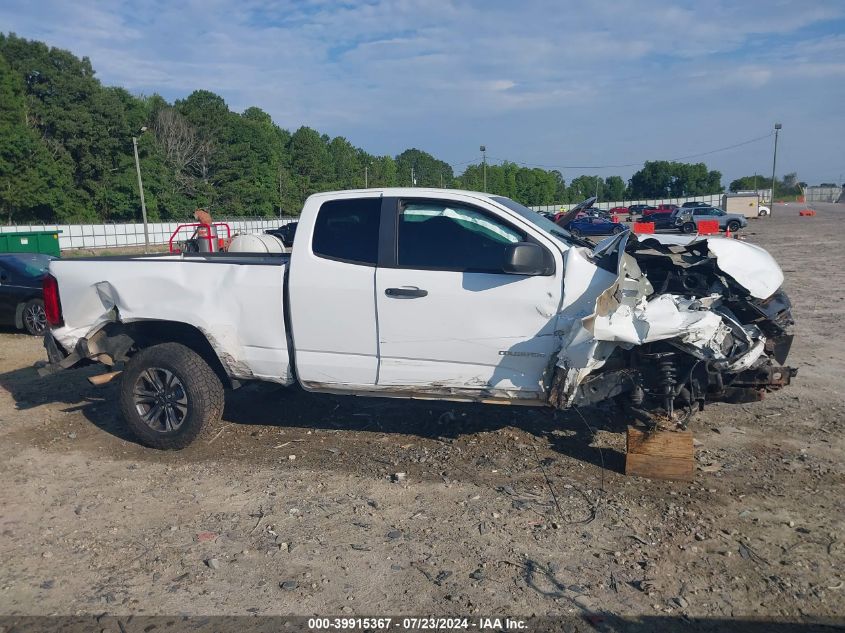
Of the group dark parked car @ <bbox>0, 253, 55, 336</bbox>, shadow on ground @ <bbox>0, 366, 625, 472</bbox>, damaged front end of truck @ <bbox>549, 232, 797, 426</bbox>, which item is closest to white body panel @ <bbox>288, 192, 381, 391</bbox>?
shadow on ground @ <bbox>0, 366, 625, 472</bbox>

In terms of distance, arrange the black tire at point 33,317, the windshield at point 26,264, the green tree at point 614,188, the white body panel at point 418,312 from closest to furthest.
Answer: the white body panel at point 418,312
the black tire at point 33,317
the windshield at point 26,264
the green tree at point 614,188

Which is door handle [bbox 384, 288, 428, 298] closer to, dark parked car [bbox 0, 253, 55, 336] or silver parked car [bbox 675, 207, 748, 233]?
dark parked car [bbox 0, 253, 55, 336]

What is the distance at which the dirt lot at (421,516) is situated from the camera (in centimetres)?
352

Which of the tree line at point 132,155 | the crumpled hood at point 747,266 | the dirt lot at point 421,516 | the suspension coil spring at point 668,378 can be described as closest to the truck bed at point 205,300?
the dirt lot at point 421,516

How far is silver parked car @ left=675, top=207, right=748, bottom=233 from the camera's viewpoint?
4341 centimetres

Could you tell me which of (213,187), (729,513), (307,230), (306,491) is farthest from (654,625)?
(213,187)

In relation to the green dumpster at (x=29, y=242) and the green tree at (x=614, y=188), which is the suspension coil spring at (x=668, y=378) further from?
the green tree at (x=614, y=188)

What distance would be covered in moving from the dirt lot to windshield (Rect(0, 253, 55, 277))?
560 cm

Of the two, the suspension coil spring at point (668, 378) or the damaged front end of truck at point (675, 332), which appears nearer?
the damaged front end of truck at point (675, 332)

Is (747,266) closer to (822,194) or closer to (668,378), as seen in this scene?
(668,378)

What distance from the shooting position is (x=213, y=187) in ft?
233

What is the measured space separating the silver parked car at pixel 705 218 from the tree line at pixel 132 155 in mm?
23535

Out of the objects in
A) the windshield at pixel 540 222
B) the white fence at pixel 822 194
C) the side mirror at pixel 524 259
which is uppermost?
the windshield at pixel 540 222

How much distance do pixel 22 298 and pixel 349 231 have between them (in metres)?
8.47
